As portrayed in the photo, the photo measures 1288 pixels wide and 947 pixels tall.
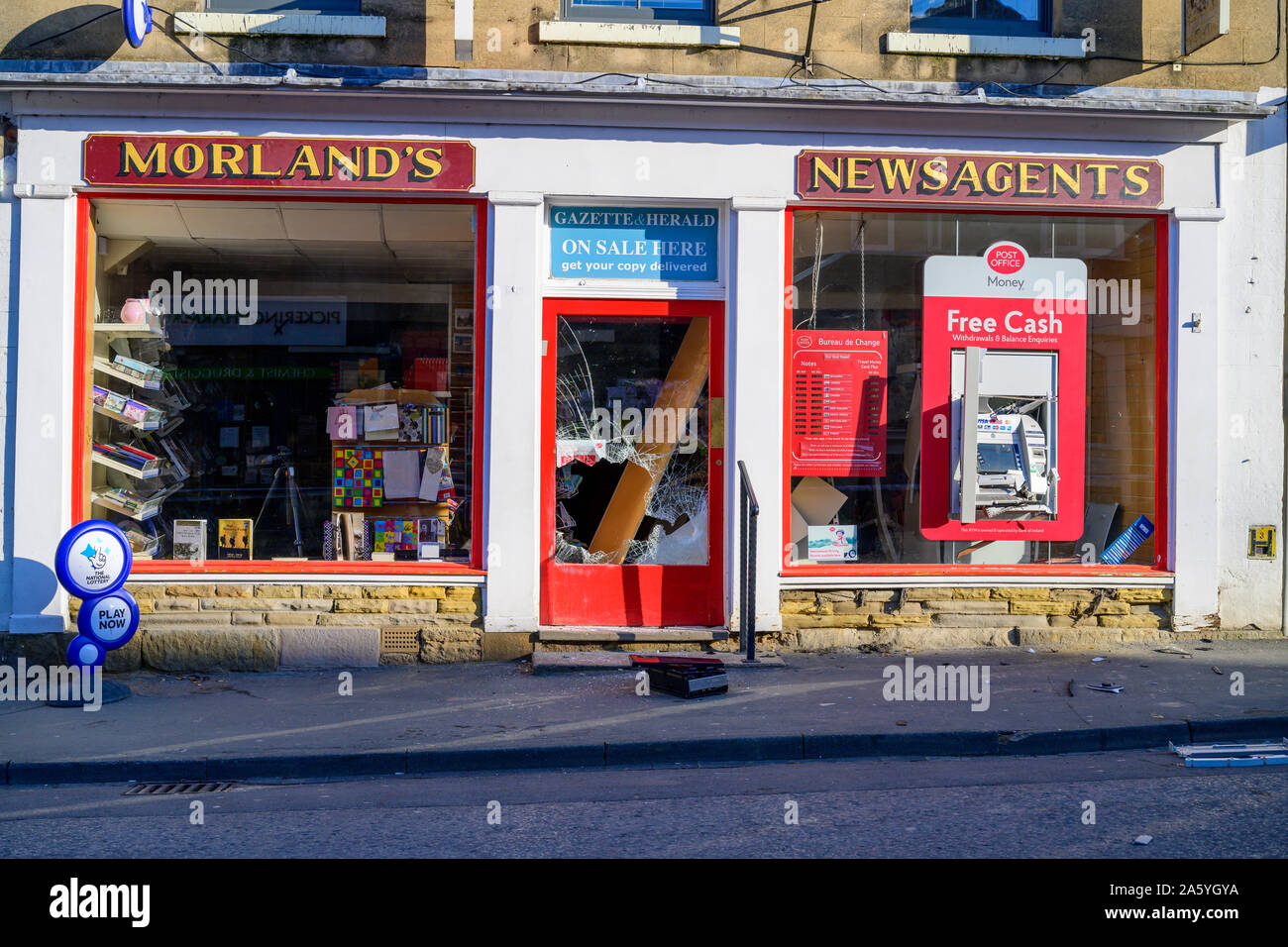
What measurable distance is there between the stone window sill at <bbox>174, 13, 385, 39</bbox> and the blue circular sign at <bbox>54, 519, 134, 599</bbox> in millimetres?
3997

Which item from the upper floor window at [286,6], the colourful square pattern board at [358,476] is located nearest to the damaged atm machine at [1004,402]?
the colourful square pattern board at [358,476]

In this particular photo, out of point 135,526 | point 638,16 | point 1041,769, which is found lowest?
point 1041,769

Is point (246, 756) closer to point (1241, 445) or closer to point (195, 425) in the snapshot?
point (195, 425)

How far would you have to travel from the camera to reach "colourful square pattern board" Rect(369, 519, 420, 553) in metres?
9.55

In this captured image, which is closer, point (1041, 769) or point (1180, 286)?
point (1041, 769)

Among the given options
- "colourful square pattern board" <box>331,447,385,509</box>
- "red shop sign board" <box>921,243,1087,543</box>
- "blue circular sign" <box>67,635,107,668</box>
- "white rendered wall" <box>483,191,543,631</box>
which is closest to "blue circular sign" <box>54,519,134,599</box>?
"blue circular sign" <box>67,635,107,668</box>

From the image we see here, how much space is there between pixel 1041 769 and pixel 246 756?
460cm

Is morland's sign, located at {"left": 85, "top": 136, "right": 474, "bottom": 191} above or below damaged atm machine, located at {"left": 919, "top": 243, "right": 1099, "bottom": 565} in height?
above

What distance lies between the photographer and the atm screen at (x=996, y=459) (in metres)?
9.61

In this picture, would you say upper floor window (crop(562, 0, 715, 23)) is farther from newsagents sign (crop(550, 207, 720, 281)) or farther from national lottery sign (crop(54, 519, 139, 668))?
national lottery sign (crop(54, 519, 139, 668))

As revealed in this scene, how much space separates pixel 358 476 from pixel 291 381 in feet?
3.15

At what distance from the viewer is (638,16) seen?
940cm
